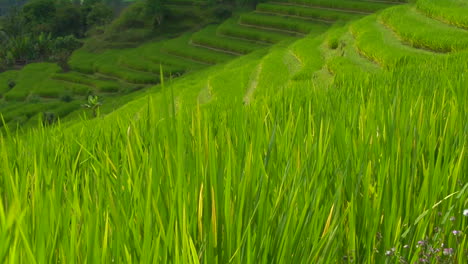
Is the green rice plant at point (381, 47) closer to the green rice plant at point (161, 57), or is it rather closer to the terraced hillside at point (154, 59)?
the terraced hillside at point (154, 59)

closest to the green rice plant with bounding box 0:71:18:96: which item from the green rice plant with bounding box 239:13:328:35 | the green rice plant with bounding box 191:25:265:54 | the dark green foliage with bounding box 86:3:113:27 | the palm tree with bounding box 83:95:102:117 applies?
the dark green foliage with bounding box 86:3:113:27

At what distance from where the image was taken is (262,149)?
1539mm

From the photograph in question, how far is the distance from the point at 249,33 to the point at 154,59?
8675mm

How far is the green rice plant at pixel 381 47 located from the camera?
10.3 metres

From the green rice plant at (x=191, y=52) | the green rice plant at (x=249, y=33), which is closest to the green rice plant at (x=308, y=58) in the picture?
the green rice plant at (x=249, y=33)

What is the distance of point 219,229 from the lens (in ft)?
3.15

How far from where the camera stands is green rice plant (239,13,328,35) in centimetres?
3266

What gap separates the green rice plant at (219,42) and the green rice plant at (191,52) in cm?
54

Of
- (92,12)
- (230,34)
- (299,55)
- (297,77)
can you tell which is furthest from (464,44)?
(92,12)

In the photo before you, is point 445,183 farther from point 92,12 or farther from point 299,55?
point 92,12

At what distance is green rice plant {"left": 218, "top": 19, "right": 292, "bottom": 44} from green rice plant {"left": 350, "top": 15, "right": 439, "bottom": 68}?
17995 mm

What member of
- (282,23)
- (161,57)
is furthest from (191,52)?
(282,23)

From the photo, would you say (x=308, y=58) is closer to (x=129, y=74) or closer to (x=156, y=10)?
(x=129, y=74)

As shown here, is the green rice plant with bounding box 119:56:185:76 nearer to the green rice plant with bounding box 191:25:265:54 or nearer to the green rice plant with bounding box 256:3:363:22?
the green rice plant with bounding box 191:25:265:54
